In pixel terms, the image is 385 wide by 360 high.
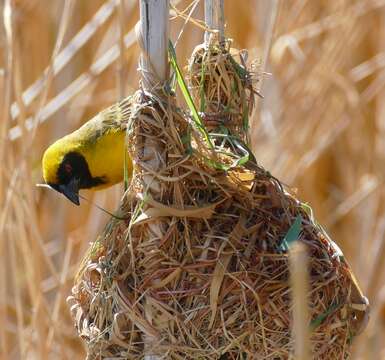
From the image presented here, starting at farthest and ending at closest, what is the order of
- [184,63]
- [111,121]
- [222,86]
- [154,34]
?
[184,63]
[111,121]
[222,86]
[154,34]

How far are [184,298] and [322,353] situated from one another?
35 centimetres

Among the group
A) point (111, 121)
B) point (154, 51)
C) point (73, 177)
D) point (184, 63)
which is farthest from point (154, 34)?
point (184, 63)

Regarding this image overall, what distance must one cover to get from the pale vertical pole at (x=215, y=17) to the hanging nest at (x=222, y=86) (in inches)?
0.8

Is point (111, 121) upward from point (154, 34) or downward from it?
downward

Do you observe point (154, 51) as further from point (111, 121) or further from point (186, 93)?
point (111, 121)

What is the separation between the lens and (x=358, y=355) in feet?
14.0

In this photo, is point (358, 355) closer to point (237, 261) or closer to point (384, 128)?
point (384, 128)

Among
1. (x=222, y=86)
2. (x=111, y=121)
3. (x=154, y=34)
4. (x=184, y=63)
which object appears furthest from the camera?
(x=184, y=63)

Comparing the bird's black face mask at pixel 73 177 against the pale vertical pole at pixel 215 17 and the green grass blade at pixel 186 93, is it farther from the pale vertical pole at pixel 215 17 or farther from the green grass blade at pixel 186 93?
the green grass blade at pixel 186 93

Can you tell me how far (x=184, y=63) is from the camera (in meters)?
3.90

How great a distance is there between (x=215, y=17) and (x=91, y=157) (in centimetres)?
106

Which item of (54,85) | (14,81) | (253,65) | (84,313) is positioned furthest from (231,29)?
(84,313)

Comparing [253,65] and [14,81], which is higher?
[14,81]

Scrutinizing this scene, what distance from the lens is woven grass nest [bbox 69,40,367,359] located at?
6.80 feet
